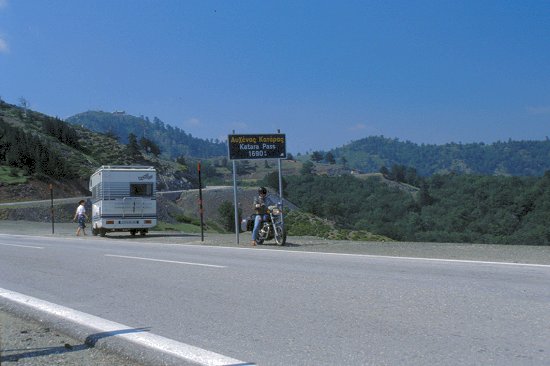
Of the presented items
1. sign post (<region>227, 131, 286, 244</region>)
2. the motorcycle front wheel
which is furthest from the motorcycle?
sign post (<region>227, 131, 286, 244</region>)

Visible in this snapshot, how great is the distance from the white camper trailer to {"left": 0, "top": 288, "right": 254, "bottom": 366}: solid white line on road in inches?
806

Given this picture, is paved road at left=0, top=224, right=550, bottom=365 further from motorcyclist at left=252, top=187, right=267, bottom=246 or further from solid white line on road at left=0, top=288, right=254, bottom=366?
motorcyclist at left=252, top=187, right=267, bottom=246

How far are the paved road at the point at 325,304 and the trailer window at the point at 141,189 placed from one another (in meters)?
15.8

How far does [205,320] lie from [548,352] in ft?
11.7

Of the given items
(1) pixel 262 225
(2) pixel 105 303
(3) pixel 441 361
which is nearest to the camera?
(3) pixel 441 361

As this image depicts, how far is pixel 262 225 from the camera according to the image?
19344mm

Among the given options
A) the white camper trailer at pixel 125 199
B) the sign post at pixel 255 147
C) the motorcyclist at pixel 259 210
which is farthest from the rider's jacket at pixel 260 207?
the white camper trailer at pixel 125 199

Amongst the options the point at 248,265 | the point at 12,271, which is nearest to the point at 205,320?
the point at 248,265

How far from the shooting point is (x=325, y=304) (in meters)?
7.66

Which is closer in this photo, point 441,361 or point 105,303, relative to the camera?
point 441,361

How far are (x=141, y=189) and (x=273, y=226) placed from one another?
40.9 ft

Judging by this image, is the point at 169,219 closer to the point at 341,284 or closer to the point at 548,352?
the point at 341,284

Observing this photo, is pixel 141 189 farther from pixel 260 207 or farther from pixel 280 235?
pixel 280 235

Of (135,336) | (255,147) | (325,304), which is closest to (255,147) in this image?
(255,147)
